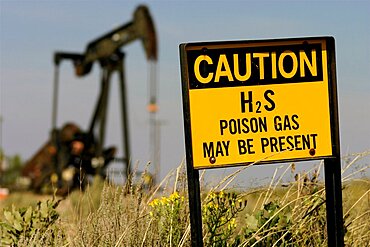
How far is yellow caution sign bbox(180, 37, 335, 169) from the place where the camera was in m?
4.97

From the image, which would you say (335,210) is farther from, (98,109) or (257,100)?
(98,109)

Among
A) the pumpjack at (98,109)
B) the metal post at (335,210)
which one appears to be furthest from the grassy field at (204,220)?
the pumpjack at (98,109)

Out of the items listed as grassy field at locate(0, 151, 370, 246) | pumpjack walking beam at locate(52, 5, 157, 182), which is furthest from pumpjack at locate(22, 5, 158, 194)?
grassy field at locate(0, 151, 370, 246)

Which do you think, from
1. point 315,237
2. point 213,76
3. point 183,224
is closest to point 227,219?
point 183,224

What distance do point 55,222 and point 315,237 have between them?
1928 mm

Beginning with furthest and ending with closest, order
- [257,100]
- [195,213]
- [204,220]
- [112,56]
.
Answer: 1. [112,56]
2. [204,220]
3. [257,100]
4. [195,213]

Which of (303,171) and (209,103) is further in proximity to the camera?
(303,171)

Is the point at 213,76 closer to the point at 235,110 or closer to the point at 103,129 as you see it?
the point at 235,110

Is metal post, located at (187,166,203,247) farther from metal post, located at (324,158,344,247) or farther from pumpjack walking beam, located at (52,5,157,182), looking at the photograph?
pumpjack walking beam, located at (52,5,157,182)

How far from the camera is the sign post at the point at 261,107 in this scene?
4957 mm

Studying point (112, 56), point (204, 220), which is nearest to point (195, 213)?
point (204, 220)

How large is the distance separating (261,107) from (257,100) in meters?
0.05

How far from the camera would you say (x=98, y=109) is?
28891 millimetres

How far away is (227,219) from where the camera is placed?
557cm
